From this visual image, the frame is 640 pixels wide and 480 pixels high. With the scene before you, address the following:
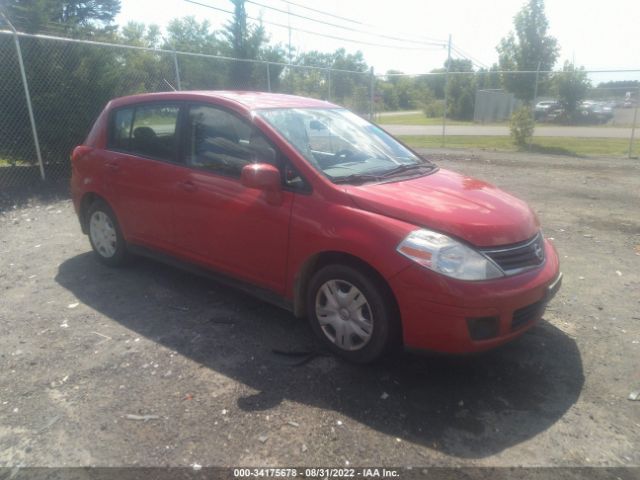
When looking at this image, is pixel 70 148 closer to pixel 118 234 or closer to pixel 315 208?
pixel 118 234

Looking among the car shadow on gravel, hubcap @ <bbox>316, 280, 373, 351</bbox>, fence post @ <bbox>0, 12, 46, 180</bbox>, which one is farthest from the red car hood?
fence post @ <bbox>0, 12, 46, 180</bbox>

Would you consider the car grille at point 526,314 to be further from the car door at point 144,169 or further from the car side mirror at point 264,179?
the car door at point 144,169

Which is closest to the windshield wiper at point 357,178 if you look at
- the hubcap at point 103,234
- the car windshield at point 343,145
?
the car windshield at point 343,145

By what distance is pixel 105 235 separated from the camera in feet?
16.6

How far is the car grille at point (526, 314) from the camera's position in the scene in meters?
3.01

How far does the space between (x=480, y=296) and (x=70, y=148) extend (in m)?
8.72

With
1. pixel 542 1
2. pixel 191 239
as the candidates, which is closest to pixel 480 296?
pixel 191 239

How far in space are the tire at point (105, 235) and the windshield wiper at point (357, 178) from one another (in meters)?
2.59

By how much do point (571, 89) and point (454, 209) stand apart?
2391cm

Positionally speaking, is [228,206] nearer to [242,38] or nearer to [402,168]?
[402,168]

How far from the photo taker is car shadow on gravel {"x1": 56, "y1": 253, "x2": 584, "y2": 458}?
9.07 ft

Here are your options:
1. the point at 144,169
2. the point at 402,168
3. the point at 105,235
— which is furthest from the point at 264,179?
the point at 105,235

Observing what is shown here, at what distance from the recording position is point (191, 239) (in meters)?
4.12

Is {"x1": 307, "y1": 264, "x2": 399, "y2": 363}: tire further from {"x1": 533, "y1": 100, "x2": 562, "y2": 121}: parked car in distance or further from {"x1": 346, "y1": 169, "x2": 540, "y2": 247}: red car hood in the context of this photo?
{"x1": 533, "y1": 100, "x2": 562, "y2": 121}: parked car in distance
